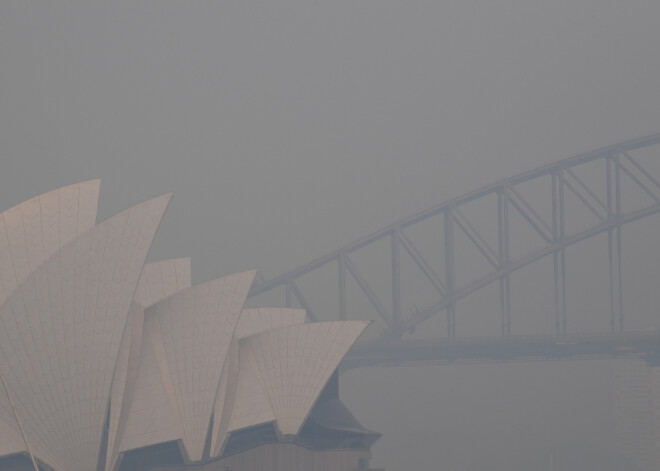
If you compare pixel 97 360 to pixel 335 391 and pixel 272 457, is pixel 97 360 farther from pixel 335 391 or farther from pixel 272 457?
pixel 335 391

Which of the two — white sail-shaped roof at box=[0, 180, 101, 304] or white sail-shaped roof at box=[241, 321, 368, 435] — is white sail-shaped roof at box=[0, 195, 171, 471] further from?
white sail-shaped roof at box=[241, 321, 368, 435]

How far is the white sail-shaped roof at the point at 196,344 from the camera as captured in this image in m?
46.5

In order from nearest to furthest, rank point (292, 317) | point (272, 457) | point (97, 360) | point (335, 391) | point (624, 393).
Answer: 1. point (97, 360)
2. point (272, 457)
3. point (335, 391)
4. point (292, 317)
5. point (624, 393)

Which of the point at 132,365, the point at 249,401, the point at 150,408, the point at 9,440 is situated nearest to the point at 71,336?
the point at 132,365

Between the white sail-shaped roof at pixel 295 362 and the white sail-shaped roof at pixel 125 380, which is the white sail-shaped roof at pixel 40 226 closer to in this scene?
the white sail-shaped roof at pixel 125 380

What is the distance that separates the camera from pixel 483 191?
114 metres

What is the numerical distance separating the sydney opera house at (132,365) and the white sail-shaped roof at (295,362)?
0.05 meters

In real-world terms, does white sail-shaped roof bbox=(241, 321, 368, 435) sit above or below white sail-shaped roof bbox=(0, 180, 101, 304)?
below

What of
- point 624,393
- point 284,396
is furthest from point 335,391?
point 624,393

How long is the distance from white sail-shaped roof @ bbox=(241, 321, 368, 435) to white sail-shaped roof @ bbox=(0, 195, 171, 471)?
974 cm

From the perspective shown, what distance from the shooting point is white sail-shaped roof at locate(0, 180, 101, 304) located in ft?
145

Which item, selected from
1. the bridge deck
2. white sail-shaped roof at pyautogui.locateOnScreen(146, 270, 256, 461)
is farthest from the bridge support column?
white sail-shaped roof at pyautogui.locateOnScreen(146, 270, 256, 461)

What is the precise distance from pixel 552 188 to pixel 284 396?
68.0m

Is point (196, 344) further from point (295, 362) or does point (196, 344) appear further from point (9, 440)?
point (9, 440)
